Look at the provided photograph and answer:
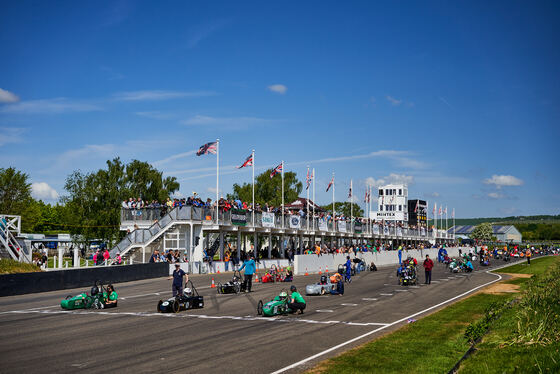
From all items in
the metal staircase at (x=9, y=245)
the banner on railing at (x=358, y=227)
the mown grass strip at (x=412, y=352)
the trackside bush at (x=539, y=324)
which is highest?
the banner on railing at (x=358, y=227)

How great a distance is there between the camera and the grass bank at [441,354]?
34.4 feet

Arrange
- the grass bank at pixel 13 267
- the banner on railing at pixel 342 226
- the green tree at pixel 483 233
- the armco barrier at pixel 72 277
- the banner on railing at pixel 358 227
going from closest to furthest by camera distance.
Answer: the armco barrier at pixel 72 277
the grass bank at pixel 13 267
the banner on railing at pixel 342 226
the banner on railing at pixel 358 227
the green tree at pixel 483 233

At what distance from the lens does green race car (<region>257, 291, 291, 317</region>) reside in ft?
61.6

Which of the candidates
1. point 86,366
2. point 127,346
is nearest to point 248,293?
point 127,346

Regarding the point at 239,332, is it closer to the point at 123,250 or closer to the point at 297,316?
the point at 297,316

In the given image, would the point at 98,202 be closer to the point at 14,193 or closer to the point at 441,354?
the point at 14,193

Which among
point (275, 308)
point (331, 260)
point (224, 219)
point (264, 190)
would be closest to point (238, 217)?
point (224, 219)

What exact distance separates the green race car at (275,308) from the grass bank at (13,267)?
1949 centimetres

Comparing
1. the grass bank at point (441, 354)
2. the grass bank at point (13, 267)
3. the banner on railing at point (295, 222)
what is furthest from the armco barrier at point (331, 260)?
the grass bank at point (441, 354)

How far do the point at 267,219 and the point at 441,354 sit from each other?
3674 cm

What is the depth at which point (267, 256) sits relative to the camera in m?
54.3

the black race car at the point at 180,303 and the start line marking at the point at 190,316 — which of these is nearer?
the start line marking at the point at 190,316

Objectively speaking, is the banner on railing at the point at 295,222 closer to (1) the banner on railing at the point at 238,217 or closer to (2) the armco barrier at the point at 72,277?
(1) the banner on railing at the point at 238,217

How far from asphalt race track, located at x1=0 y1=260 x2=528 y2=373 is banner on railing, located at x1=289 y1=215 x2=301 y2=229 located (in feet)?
84.8
